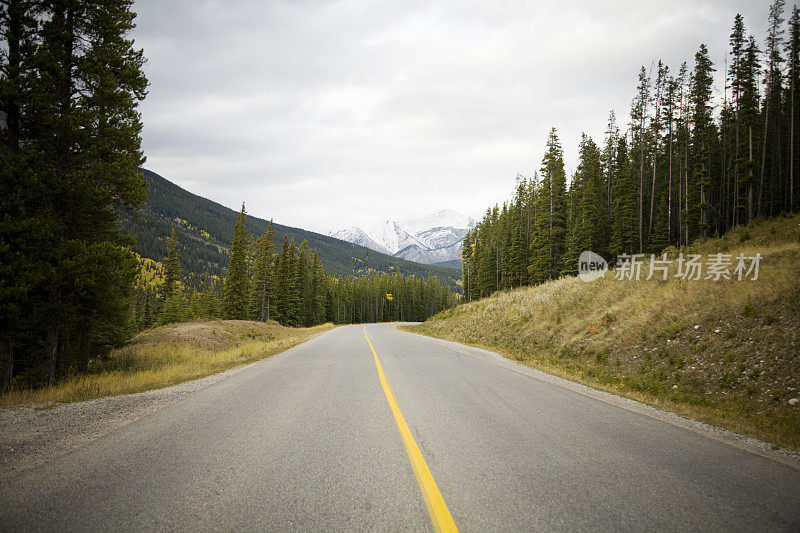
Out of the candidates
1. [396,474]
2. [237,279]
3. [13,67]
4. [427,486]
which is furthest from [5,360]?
[237,279]

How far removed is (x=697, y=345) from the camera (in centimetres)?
1023

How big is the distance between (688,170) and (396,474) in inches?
1836

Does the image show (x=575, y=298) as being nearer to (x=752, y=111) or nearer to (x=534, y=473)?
(x=534, y=473)

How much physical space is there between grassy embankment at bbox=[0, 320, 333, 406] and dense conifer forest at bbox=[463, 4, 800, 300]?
3281cm

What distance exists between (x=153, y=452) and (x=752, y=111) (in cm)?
4854

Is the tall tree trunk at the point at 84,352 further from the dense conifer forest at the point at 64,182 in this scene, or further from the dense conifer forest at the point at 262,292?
the dense conifer forest at the point at 262,292

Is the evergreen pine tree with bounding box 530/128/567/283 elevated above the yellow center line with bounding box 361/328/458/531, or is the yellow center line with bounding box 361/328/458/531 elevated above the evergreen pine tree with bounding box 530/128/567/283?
the evergreen pine tree with bounding box 530/128/567/283

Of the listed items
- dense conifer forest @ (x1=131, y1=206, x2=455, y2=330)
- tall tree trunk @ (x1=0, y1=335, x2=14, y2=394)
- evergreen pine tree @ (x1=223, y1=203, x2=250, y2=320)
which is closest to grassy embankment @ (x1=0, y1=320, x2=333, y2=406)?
tall tree trunk @ (x1=0, y1=335, x2=14, y2=394)

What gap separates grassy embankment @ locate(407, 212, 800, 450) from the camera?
7.36 metres

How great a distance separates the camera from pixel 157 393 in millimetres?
7668

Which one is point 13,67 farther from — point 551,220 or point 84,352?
point 551,220

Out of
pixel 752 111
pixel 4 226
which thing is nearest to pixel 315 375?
pixel 4 226

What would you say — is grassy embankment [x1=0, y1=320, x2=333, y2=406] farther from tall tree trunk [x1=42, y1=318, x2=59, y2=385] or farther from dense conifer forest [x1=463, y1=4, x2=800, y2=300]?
dense conifer forest [x1=463, y1=4, x2=800, y2=300]

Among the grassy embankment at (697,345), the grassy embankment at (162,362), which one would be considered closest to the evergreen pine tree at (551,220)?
the grassy embankment at (697,345)
